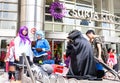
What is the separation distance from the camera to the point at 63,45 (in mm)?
24797

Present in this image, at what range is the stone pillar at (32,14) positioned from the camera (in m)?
24.3

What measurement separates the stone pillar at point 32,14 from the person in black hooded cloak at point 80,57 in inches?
690

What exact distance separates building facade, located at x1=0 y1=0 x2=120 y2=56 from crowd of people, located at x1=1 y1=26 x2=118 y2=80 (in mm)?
14813

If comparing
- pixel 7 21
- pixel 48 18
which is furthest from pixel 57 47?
pixel 7 21

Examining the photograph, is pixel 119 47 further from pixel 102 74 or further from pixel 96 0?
pixel 102 74

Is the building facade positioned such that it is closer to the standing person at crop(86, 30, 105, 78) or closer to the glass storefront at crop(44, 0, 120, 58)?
the glass storefront at crop(44, 0, 120, 58)

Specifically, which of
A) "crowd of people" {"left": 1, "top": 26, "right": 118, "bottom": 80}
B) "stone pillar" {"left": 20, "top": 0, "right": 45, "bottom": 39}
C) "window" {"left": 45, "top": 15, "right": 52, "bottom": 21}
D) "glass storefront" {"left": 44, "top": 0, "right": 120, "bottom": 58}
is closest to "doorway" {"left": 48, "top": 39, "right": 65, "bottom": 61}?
"glass storefront" {"left": 44, "top": 0, "right": 120, "bottom": 58}

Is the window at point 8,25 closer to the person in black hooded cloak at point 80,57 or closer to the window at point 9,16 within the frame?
the window at point 9,16

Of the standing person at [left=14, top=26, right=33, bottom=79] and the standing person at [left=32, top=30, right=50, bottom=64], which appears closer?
the standing person at [left=14, top=26, right=33, bottom=79]

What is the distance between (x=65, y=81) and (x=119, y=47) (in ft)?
81.0

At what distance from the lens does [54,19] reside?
25469mm

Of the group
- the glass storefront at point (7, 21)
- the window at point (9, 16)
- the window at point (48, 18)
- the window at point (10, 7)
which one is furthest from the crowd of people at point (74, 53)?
the window at point (48, 18)

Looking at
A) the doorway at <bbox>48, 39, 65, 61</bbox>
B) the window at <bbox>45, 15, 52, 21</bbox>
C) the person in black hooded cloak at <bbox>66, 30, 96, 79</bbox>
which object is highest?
the window at <bbox>45, 15, 52, 21</bbox>

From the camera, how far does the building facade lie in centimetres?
2422
